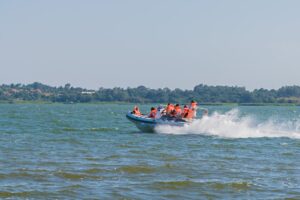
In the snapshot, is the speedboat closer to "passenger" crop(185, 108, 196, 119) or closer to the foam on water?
the foam on water

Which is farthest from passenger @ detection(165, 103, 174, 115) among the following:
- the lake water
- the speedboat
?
the lake water

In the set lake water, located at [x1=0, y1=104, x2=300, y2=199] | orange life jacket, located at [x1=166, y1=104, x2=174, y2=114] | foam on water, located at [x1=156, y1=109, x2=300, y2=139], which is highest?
orange life jacket, located at [x1=166, y1=104, x2=174, y2=114]

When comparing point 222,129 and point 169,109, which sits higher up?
point 169,109

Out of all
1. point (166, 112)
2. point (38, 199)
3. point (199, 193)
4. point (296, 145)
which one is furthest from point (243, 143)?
point (38, 199)

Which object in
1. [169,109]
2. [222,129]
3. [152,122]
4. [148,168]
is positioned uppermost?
[169,109]

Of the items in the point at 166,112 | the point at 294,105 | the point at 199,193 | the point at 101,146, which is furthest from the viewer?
the point at 294,105

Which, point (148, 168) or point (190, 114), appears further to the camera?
point (190, 114)

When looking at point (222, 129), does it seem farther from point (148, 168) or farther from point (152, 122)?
point (148, 168)

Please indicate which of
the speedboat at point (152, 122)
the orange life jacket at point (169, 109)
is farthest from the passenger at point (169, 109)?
the speedboat at point (152, 122)

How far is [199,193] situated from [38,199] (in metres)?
3.77

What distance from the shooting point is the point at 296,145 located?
98.7 feet

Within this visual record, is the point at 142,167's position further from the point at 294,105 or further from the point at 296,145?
the point at 294,105

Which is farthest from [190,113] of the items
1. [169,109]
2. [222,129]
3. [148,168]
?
[148,168]

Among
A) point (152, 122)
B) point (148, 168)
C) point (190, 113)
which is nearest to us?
point (148, 168)
